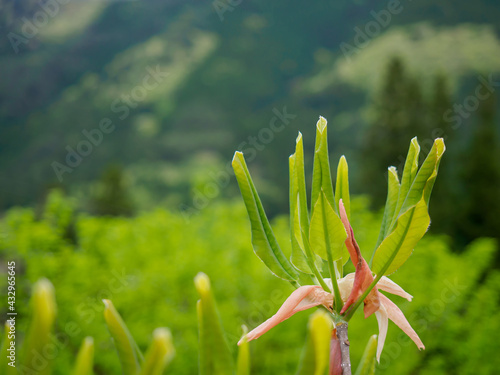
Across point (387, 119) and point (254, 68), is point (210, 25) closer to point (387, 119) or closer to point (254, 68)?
point (254, 68)

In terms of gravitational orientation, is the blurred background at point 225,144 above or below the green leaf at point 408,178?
below

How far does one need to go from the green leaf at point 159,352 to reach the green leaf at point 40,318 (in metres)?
0.07

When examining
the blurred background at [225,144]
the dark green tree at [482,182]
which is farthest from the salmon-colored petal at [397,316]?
the dark green tree at [482,182]

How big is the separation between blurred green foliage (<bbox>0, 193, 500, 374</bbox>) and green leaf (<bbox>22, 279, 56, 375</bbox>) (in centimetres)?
602

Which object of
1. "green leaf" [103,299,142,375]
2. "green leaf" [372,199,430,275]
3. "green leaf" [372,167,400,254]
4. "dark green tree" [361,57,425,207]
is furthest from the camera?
"dark green tree" [361,57,425,207]

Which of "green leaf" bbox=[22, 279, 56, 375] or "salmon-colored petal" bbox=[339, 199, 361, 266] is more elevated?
"green leaf" bbox=[22, 279, 56, 375]

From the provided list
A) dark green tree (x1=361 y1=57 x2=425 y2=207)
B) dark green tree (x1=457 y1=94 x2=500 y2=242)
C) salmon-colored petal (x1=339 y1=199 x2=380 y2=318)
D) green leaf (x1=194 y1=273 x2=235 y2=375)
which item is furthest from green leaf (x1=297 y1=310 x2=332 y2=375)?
dark green tree (x1=457 y1=94 x2=500 y2=242)

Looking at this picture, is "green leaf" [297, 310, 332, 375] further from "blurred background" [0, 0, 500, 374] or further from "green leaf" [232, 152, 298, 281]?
"blurred background" [0, 0, 500, 374]

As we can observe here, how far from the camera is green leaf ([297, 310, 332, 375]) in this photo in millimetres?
367

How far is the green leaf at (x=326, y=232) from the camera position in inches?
23.4

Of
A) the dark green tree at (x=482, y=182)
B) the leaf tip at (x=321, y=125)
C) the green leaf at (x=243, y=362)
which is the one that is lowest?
the dark green tree at (x=482, y=182)

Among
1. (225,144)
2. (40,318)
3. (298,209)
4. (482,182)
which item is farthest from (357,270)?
(225,144)

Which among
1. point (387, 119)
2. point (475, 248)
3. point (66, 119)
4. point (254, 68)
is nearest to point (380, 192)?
point (387, 119)

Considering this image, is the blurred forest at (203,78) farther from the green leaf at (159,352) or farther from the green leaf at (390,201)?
the green leaf at (159,352)
